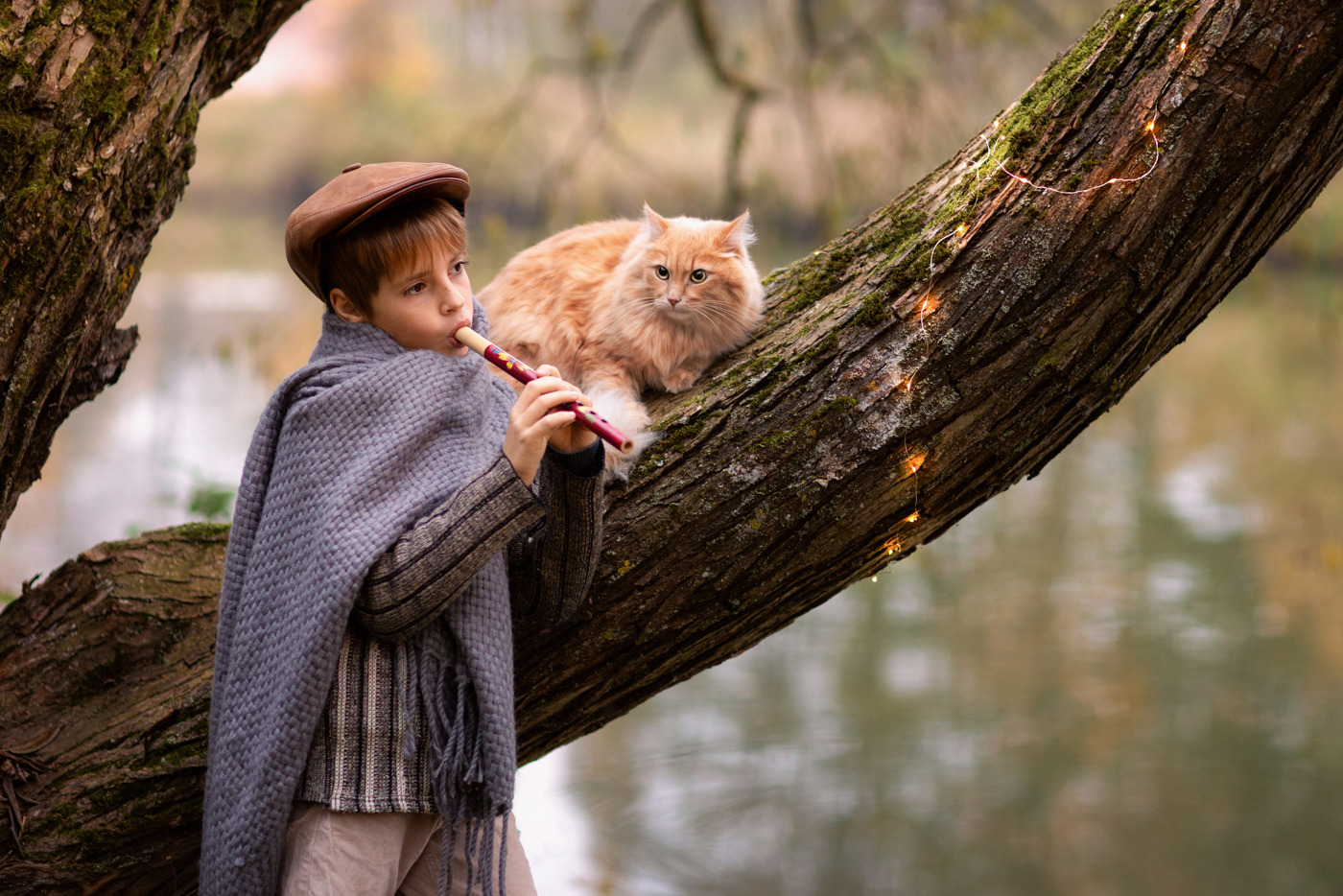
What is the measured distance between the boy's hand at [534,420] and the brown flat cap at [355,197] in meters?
0.31

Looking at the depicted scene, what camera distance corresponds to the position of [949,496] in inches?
72.7

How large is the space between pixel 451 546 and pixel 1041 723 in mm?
3784

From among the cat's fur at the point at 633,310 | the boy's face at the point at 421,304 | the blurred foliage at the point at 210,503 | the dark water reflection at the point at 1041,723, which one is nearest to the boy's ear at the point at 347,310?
the boy's face at the point at 421,304

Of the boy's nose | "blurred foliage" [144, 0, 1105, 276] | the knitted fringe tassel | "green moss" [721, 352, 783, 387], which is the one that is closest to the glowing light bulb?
"green moss" [721, 352, 783, 387]

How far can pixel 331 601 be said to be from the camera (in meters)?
1.46

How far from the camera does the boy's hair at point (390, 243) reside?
153cm

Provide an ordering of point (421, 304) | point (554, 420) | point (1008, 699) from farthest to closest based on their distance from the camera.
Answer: point (1008, 699) → point (421, 304) → point (554, 420)

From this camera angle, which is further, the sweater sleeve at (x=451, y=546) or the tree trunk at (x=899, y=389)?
the tree trunk at (x=899, y=389)

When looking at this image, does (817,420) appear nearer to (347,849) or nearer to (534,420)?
(534,420)

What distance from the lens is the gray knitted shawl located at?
148 cm

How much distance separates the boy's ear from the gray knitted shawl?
0.02 metres

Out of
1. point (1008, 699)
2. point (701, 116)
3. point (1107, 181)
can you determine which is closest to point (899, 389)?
point (1107, 181)

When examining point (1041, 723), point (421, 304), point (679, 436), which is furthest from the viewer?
point (1041, 723)

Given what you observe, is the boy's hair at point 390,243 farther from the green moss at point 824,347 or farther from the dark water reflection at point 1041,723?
the dark water reflection at point 1041,723
